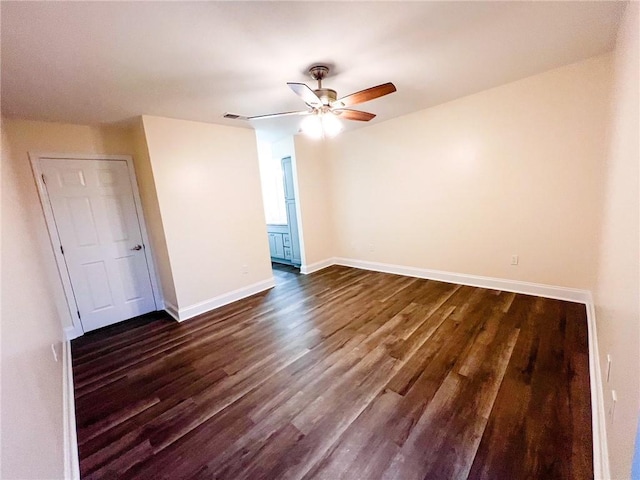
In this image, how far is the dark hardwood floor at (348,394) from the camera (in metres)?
1.38

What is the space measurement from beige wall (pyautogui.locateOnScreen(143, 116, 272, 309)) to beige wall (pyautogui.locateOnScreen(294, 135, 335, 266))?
907 millimetres

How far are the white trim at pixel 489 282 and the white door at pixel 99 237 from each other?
3523 millimetres

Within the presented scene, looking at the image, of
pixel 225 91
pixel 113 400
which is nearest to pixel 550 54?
pixel 225 91

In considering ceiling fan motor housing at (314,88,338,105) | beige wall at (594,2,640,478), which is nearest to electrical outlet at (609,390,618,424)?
beige wall at (594,2,640,478)

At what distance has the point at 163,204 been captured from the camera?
305 cm

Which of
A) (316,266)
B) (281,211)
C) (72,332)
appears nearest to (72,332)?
(72,332)

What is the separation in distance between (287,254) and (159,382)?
11.1ft

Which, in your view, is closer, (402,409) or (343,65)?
(402,409)

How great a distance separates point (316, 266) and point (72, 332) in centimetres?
A: 342

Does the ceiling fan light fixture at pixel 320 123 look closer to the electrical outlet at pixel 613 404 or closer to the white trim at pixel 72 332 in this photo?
the electrical outlet at pixel 613 404

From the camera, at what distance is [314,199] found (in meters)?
4.78

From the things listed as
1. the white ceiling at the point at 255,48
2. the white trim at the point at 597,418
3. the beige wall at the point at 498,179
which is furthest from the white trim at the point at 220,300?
the white trim at the point at 597,418

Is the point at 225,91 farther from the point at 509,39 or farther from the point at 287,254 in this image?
the point at 287,254

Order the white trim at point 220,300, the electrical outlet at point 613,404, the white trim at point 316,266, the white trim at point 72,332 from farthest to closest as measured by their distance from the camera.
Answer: the white trim at point 316,266 < the white trim at point 220,300 < the white trim at point 72,332 < the electrical outlet at point 613,404
